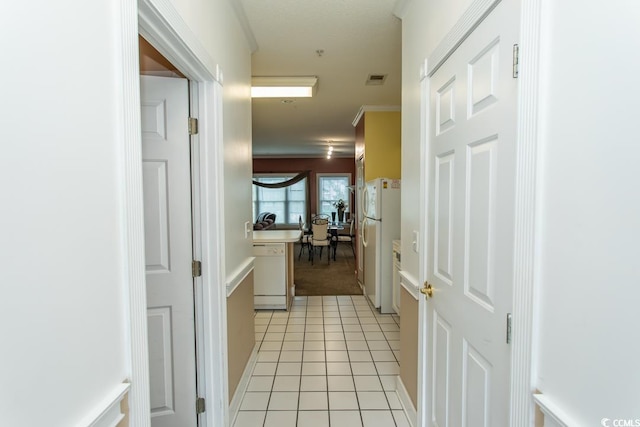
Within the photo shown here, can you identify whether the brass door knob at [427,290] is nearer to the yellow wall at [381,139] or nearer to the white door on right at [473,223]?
the white door on right at [473,223]

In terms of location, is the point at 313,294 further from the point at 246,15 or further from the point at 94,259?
the point at 94,259

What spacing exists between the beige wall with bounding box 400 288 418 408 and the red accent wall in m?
8.12

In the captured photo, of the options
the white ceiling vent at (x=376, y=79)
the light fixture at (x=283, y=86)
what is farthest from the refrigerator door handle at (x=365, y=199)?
the light fixture at (x=283, y=86)

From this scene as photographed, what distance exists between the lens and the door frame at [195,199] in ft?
3.18

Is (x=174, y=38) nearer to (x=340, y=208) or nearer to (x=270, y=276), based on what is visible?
(x=270, y=276)

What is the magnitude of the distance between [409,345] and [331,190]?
27.9 ft

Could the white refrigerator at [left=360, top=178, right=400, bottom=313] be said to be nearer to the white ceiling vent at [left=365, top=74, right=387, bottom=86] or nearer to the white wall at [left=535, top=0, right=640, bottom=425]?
the white ceiling vent at [left=365, top=74, right=387, bottom=86]

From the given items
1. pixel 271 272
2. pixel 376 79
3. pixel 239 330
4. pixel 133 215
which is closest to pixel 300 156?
pixel 271 272

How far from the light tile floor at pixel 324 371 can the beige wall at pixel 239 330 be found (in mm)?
221

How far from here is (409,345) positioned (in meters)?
2.20

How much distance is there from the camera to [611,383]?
0.68 meters

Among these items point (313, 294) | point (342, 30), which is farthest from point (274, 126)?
point (342, 30)

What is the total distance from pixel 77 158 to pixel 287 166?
383 inches

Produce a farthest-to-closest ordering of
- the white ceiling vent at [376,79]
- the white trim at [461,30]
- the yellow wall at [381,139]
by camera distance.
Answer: the yellow wall at [381,139] < the white ceiling vent at [376,79] < the white trim at [461,30]
